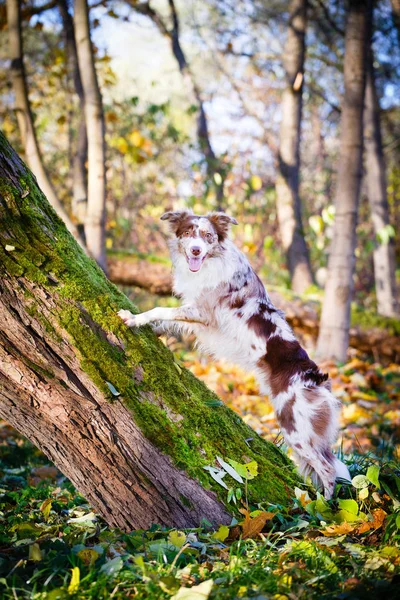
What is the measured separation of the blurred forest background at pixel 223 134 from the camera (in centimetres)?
803

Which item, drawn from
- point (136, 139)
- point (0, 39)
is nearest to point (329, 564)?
point (136, 139)

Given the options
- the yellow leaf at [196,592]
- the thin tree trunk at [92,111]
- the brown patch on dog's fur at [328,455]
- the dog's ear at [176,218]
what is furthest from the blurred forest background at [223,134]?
the yellow leaf at [196,592]

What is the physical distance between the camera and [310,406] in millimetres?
3611

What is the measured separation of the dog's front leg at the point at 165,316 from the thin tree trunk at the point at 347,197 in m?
4.48

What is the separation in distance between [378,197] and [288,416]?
858 cm

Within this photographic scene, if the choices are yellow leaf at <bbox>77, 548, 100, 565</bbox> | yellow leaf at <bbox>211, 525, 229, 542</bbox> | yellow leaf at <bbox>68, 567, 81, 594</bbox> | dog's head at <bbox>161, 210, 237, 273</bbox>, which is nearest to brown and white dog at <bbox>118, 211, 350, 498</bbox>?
dog's head at <bbox>161, 210, 237, 273</bbox>

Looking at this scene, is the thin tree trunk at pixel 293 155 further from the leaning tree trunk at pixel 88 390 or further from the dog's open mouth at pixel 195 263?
the leaning tree trunk at pixel 88 390

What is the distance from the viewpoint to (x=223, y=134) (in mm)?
18453

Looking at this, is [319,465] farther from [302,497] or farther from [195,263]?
[195,263]

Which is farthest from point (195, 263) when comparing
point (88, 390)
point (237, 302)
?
point (88, 390)

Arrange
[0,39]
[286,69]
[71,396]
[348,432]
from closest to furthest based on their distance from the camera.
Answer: [71,396] → [348,432] → [286,69] → [0,39]

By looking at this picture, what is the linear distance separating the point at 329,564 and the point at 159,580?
2.57ft

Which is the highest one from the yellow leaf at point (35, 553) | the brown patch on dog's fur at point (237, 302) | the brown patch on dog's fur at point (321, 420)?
the brown patch on dog's fur at point (237, 302)

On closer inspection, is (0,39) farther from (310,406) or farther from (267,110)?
(310,406)
